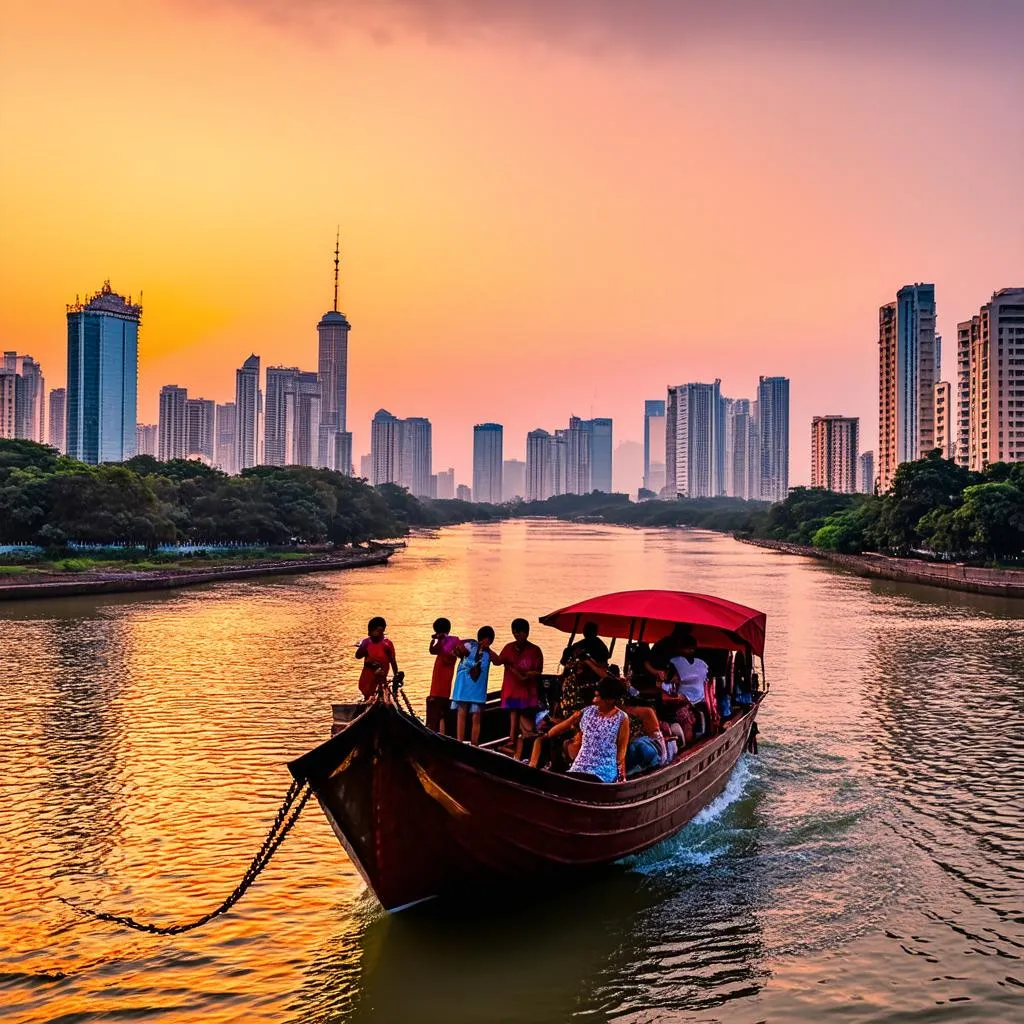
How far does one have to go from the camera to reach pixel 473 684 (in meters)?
12.4

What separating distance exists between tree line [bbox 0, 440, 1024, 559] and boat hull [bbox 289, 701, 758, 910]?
5454cm

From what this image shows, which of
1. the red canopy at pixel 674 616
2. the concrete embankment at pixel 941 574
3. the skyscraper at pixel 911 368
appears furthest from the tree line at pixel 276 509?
the red canopy at pixel 674 616

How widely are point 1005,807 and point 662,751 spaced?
6.16m

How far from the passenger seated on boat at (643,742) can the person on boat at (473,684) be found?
1.81m

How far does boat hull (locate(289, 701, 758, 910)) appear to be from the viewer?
29.8ft

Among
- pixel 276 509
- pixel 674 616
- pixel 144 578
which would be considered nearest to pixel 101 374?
pixel 276 509

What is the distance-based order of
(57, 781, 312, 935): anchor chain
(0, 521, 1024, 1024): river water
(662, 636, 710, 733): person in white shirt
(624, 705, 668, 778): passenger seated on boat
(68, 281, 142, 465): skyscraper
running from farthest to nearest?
1. (68, 281, 142, 465): skyscraper
2. (662, 636, 710, 733): person in white shirt
3. (624, 705, 668, 778): passenger seated on boat
4. (57, 781, 312, 935): anchor chain
5. (0, 521, 1024, 1024): river water

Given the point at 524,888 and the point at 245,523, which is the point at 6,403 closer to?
the point at 245,523

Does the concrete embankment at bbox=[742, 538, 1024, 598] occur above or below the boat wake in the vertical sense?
above

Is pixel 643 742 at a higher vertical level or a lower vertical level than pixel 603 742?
lower

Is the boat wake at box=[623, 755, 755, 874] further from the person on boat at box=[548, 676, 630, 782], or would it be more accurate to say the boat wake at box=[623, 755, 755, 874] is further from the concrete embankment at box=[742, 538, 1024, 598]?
the concrete embankment at box=[742, 538, 1024, 598]

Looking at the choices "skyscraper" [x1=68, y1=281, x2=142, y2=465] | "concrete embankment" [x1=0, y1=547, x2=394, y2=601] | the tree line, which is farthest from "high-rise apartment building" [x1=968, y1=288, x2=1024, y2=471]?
"skyscraper" [x1=68, y1=281, x2=142, y2=465]

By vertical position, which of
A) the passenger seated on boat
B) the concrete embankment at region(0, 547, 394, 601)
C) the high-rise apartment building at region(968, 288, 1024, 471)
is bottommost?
the concrete embankment at region(0, 547, 394, 601)

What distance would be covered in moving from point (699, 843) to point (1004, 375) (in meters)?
121
